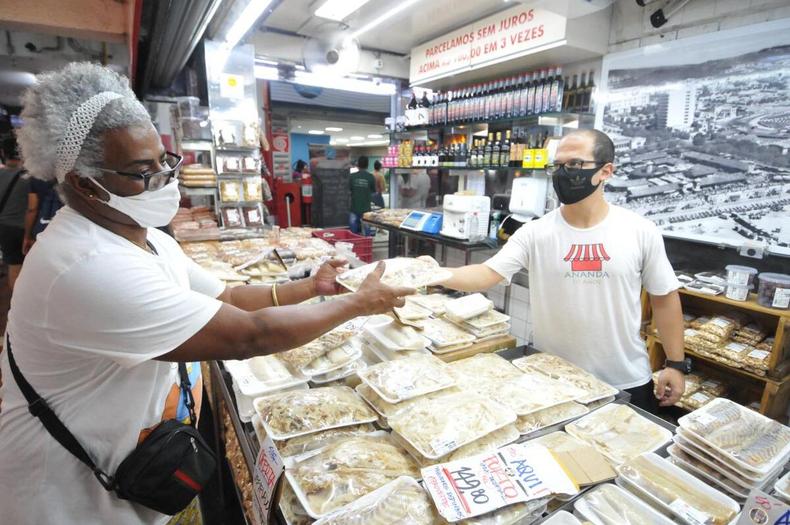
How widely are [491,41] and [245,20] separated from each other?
2.54 meters

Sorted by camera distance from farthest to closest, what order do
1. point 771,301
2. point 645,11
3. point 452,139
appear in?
1. point 452,139
2. point 645,11
3. point 771,301

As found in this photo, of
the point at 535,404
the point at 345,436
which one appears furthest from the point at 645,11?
the point at 345,436

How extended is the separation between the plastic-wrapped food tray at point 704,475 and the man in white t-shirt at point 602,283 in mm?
785

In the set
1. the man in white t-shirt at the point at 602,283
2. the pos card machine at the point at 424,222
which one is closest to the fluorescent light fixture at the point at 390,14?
the pos card machine at the point at 424,222

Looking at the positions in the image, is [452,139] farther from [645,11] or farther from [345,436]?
[345,436]

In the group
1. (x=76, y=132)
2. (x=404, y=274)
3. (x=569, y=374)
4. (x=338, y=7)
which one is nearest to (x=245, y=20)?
(x=338, y=7)

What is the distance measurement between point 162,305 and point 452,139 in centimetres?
531

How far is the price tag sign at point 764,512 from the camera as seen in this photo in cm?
78

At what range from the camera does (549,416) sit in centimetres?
142

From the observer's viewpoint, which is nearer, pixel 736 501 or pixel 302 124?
pixel 736 501

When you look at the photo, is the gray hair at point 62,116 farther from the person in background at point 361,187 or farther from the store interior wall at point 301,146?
the store interior wall at point 301,146

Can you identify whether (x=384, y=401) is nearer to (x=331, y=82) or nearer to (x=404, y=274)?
(x=404, y=274)

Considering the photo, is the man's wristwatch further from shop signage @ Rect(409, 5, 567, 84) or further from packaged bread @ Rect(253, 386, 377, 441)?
shop signage @ Rect(409, 5, 567, 84)

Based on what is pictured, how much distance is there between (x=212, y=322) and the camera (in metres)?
1.07
